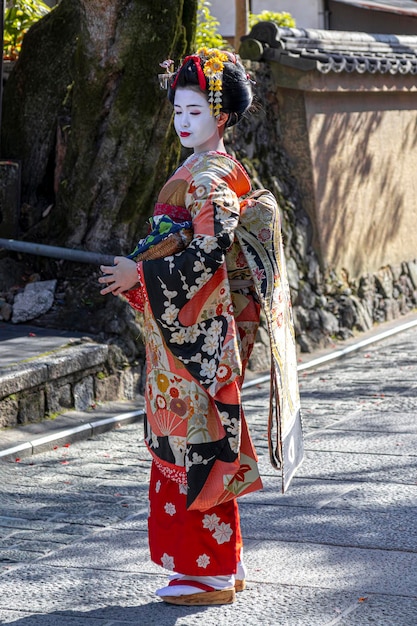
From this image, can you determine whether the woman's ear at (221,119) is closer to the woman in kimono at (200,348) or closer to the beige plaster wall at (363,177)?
the woman in kimono at (200,348)

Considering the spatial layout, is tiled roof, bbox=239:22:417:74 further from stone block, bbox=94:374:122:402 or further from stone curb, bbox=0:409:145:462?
stone curb, bbox=0:409:145:462

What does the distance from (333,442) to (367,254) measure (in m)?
5.44

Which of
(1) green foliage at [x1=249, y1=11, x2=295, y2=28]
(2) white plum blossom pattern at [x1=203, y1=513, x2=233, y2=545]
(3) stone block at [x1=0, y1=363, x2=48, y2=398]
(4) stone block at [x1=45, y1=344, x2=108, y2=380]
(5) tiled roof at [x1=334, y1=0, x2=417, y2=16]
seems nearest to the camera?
(2) white plum blossom pattern at [x1=203, y1=513, x2=233, y2=545]

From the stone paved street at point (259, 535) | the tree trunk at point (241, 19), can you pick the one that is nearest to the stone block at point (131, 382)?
the stone paved street at point (259, 535)

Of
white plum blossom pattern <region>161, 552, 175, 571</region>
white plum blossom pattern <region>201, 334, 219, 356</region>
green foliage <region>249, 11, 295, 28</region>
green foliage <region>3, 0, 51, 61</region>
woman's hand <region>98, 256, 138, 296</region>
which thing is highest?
green foliage <region>249, 11, 295, 28</region>

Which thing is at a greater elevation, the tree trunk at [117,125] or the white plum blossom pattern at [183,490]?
the tree trunk at [117,125]

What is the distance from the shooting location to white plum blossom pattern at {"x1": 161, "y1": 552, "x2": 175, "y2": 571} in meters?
4.28

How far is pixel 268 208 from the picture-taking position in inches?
171

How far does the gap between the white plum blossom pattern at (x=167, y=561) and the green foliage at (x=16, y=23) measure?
26.0 ft

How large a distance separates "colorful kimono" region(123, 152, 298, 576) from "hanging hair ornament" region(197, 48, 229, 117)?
20 cm

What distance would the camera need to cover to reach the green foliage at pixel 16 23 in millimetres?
11273

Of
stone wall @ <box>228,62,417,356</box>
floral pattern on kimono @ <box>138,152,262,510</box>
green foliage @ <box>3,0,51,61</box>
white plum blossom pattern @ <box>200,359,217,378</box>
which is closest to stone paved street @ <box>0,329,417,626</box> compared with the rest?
floral pattern on kimono @ <box>138,152,262,510</box>

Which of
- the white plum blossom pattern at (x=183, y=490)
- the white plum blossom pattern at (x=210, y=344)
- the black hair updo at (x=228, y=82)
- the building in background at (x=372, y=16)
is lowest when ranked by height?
the white plum blossom pattern at (x=183, y=490)

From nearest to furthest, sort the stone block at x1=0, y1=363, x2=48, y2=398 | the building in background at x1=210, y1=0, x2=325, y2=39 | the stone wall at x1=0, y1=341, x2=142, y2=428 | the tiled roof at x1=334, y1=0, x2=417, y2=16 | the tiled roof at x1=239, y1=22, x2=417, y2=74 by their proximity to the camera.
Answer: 1. the stone block at x1=0, y1=363, x2=48, y2=398
2. the stone wall at x1=0, y1=341, x2=142, y2=428
3. the tiled roof at x1=239, y1=22, x2=417, y2=74
4. the tiled roof at x1=334, y1=0, x2=417, y2=16
5. the building in background at x1=210, y1=0, x2=325, y2=39
